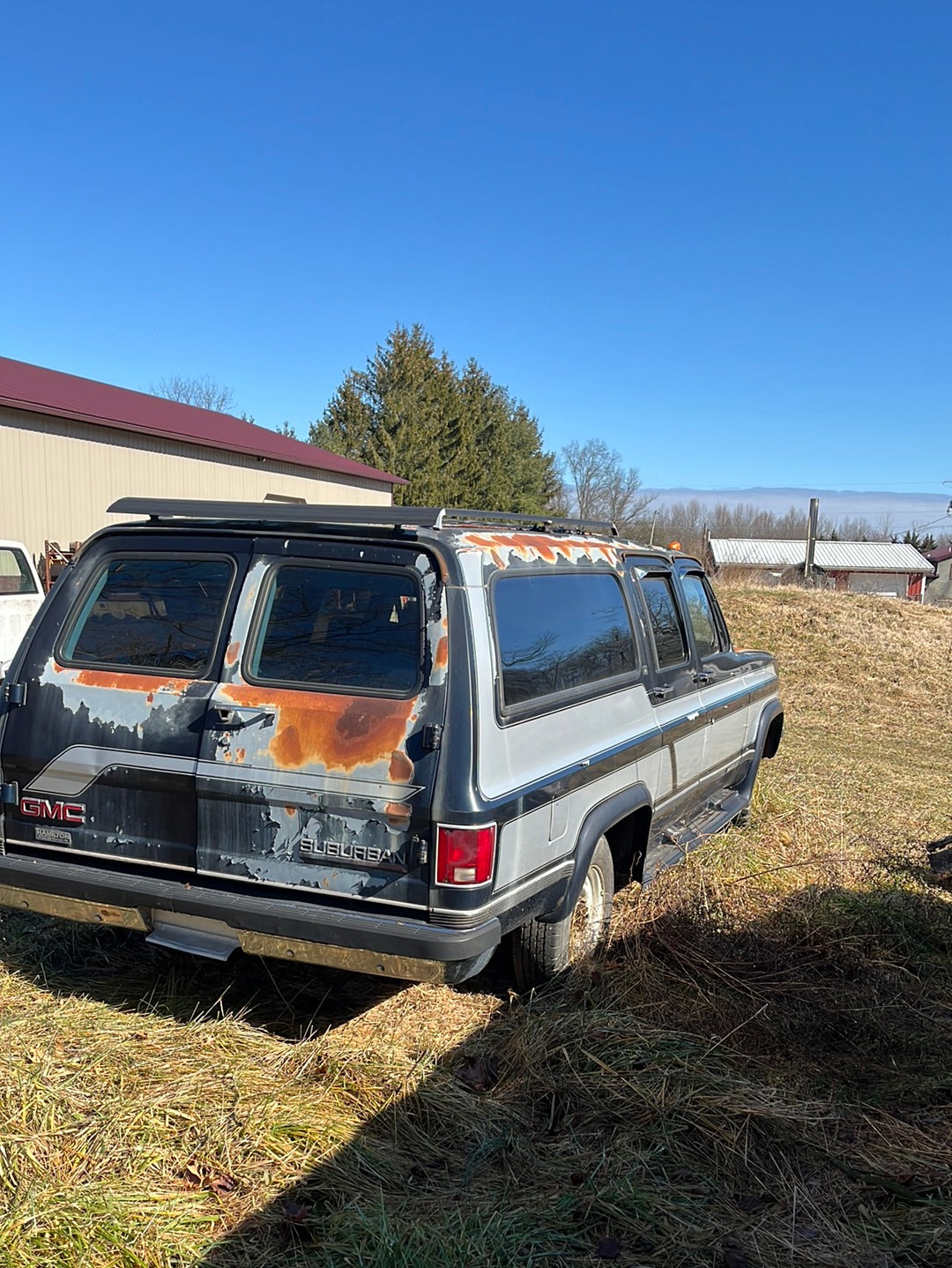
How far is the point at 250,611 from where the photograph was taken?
3645 millimetres

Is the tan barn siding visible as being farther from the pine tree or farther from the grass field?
the pine tree

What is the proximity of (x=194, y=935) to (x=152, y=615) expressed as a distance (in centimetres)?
121

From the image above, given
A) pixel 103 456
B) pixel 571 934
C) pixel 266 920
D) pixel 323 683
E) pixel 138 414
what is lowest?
pixel 571 934

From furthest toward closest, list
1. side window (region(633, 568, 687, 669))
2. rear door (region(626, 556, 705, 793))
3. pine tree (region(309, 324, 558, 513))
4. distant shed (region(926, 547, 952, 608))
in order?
distant shed (region(926, 547, 952, 608)) < pine tree (region(309, 324, 558, 513)) < side window (region(633, 568, 687, 669)) < rear door (region(626, 556, 705, 793))

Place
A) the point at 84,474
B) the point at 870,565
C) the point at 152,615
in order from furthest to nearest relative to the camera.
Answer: the point at 870,565 → the point at 84,474 → the point at 152,615

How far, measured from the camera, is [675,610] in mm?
5473

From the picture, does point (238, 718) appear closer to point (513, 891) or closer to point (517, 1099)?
point (513, 891)

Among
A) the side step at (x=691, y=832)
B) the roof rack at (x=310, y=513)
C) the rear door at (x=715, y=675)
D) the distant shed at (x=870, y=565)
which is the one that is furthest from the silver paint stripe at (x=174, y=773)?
the distant shed at (x=870, y=565)

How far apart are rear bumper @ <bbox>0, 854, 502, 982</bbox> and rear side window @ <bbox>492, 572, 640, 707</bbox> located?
86 cm

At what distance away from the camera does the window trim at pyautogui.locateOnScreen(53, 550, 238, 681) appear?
3645mm

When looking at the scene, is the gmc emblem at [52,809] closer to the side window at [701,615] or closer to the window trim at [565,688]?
the window trim at [565,688]

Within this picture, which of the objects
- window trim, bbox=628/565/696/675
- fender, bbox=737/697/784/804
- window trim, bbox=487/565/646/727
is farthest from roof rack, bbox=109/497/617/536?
fender, bbox=737/697/784/804

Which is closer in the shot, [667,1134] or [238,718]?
[667,1134]

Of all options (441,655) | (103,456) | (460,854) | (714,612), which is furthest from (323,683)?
(103,456)
